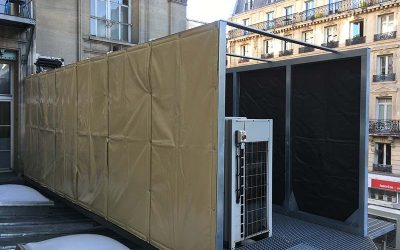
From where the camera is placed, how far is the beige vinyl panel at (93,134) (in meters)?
5.91

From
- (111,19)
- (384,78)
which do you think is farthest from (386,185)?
(111,19)

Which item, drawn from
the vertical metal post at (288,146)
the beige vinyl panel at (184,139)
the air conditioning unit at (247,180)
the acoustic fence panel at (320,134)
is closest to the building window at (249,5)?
the acoustic fence panel at (320,134)

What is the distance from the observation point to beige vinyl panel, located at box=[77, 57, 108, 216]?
19.4 feet

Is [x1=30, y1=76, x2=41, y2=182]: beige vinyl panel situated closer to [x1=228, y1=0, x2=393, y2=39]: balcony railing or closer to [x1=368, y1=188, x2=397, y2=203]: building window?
[x1=228, y1=0, x2=393, y2=39]: balcony railing

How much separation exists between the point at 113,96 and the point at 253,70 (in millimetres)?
3106

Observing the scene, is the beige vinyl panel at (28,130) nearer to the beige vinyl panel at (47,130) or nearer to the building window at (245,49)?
the beige vinyl panel at (47,130)

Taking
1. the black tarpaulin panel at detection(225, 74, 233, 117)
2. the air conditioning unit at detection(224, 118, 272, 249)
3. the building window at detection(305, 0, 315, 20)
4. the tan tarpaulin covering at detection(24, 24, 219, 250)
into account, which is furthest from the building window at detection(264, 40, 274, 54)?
the air conditioning unit at detection(224, 118, 272, 249)

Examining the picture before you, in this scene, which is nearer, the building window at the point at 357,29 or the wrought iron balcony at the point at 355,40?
the wrought iron balcony at the point at 355,40

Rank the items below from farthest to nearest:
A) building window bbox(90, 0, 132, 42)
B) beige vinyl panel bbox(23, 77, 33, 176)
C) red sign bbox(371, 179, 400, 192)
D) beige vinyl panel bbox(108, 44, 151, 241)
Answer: red sign bbox(371, 179, 400, 192), building window bbox(90, 0, 132, 42), beige vinyl panel bbox(23, 77, 33, 176), beige vinyl panel bbox(108, 44, 151, 241)

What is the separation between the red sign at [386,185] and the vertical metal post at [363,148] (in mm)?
23759

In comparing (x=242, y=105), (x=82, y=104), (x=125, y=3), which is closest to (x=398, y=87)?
(x=125, y=3)

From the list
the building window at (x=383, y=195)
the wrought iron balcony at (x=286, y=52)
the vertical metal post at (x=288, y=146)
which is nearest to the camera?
the vertical metal post at (x=288, y=146)

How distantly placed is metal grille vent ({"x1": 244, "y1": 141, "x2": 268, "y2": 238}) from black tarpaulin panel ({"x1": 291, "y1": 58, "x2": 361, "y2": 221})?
159cm

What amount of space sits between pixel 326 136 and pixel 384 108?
25957 millimetres
